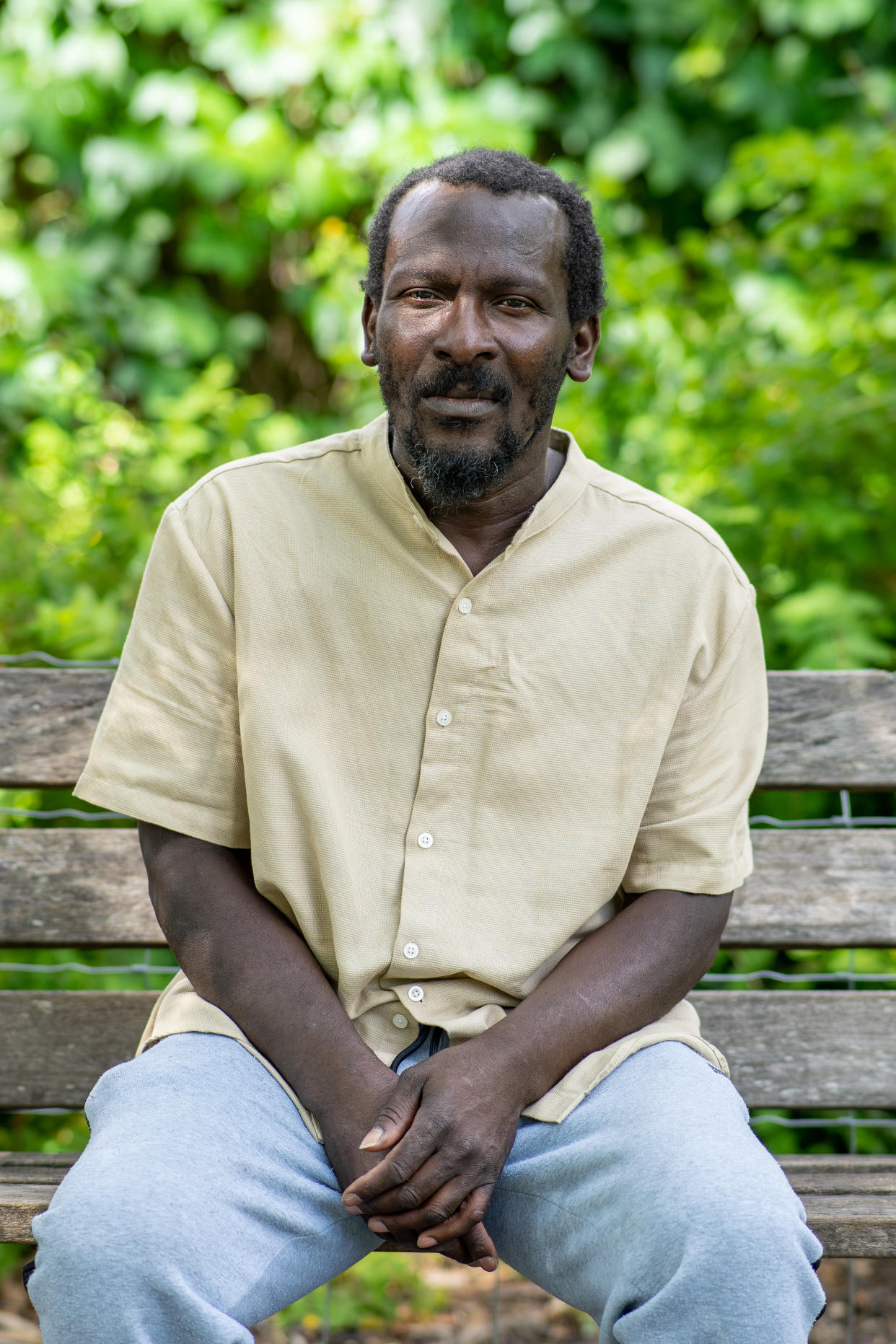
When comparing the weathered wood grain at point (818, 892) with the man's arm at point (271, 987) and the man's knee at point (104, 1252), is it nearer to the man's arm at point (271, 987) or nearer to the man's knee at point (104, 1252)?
the man's arm at point (271, 987)

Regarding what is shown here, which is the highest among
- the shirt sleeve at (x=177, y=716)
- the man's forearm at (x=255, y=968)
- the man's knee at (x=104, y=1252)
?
the shirt sleeve at (x=177, y=716)

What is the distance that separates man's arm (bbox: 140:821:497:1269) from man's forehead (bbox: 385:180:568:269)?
95cm

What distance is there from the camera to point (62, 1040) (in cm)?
249

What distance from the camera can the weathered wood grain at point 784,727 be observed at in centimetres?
254

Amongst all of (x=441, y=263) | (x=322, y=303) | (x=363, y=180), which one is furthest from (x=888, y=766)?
(x=363, y=180)

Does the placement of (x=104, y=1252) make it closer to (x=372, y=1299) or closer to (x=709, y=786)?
(x=709, y=786)

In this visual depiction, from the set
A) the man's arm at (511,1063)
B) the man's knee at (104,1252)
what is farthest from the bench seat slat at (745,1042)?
the man's knee at (104,1252)

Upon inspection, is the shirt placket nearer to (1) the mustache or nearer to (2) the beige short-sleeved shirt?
(2) the beige short-sleeved shirt

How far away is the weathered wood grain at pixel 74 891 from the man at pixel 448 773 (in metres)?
0.49

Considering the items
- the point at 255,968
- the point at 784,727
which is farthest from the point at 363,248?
the point at 255,968

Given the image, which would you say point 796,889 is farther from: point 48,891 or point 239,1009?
point 48,891

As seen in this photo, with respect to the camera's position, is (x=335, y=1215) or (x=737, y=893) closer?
(x=335, y=1215)

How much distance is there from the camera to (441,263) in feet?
6.45

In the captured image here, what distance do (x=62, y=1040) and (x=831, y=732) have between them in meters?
1.55
